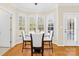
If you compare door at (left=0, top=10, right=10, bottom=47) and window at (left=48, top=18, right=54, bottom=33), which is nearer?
door at (left=0, top=10, right=10, bottom=47)

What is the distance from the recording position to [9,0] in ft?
3.99

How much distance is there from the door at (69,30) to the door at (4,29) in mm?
3254

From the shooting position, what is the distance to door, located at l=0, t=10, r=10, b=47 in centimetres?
695

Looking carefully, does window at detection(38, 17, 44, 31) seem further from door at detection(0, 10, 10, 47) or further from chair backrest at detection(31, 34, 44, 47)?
chair backrest at detection(31, 34, 44, 47)

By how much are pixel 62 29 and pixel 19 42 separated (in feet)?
10.0

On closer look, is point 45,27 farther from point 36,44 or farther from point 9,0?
point 9,0

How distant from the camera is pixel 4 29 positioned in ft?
23.2

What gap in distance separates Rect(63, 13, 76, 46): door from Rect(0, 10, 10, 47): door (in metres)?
3.25

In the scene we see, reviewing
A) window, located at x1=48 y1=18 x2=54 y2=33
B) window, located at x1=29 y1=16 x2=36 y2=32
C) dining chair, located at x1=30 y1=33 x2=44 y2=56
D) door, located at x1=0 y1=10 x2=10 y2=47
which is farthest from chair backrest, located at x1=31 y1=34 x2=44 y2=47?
window, located at x1=29 y1=16 x2=36 y2=32

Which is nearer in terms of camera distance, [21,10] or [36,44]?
[36,44]

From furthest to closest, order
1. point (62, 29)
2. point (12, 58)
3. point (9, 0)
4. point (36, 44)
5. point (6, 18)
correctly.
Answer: point (62, 29) < point (6, 18) < point (36, 44) < point (12, 58) < point (9, 0)

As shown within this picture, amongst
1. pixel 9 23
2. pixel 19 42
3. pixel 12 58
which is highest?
pixel 9 23

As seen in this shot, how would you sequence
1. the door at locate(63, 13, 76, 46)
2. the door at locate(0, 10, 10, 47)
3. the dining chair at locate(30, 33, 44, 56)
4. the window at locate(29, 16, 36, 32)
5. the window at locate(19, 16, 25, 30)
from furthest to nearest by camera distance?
1. the window at locate(29, 16, 36, 32)
2. the window at locate(19, 16, 25, 30)
3. the door at locate(63, 13, 76, 46)
4. the door at locate(0, 10, 10, 47)
5. the dining chair at locate(30, 33, 44, 56)

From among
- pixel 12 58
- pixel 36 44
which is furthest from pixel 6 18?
pixel 12 58
